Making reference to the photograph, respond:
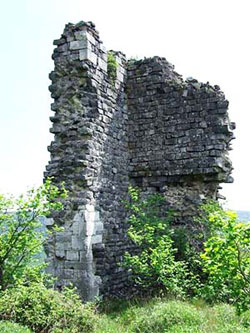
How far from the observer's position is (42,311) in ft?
19.4

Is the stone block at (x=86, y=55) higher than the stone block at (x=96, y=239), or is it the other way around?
the stone block at (x=86, y=55)

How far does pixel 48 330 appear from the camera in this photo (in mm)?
5805

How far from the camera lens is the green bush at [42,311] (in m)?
5.82

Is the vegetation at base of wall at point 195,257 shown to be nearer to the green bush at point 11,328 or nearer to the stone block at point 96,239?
the stone block at point 96,239

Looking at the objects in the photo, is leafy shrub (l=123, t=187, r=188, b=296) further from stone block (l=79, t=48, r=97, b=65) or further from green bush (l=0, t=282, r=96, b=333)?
stone block (l=79, t=48, r=97, b=65)

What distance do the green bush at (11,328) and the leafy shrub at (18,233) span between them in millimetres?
801

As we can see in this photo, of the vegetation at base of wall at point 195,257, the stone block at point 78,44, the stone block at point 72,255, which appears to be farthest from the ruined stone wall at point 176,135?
the stone block at point 72,255

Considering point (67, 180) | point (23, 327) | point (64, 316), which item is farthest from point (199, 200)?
point (23, 327)

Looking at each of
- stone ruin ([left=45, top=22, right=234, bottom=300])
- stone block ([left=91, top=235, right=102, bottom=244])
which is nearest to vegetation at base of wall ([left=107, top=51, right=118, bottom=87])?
stone ruin ([left=45, top=22, right=234, bottom=300])

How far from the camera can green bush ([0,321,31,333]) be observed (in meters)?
5.17

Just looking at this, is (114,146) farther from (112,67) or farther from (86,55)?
(86,55)

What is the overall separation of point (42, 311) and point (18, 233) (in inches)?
43.7

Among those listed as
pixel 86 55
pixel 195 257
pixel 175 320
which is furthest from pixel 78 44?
pixel 175 320

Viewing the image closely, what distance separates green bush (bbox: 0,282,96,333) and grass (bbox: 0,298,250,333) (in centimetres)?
27
